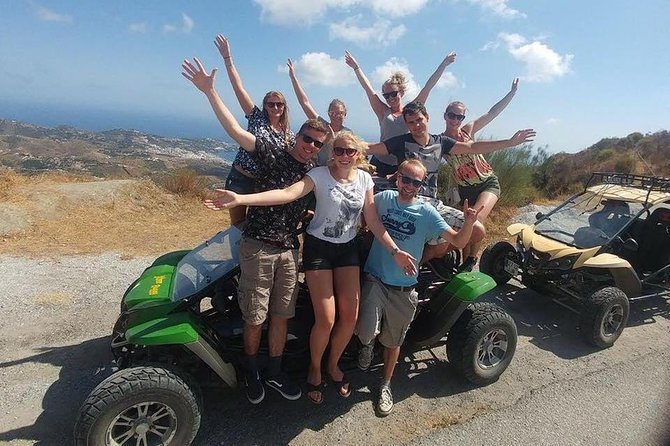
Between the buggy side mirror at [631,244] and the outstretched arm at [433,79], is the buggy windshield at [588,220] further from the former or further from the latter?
the outstretched arm at [433,79]

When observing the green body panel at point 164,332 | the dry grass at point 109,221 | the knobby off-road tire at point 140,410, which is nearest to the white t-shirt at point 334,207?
the green body panel at point 164,332

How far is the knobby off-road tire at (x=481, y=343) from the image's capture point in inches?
148

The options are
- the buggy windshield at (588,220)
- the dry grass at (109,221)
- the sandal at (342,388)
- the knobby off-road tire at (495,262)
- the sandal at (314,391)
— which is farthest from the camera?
the dry grass at (109,221)

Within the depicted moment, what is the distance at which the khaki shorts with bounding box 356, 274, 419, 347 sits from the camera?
10.7 ft

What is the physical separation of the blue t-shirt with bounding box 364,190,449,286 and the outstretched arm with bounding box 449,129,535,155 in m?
1.26

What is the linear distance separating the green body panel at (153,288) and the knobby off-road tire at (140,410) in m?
0.51

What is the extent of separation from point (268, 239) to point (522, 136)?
2830 mm

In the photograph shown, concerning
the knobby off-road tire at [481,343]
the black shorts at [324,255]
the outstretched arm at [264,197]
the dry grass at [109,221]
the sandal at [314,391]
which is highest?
the outstretched arm at [264,197]

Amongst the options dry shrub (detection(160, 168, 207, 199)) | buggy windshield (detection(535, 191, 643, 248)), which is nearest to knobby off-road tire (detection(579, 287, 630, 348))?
buggy windshield (detection(535, 191, 643, 248))

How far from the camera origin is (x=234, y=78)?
3.71 m

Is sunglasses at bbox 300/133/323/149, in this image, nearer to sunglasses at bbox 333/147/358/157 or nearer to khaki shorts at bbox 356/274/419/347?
sunglasses at bbox 333/147/358/157

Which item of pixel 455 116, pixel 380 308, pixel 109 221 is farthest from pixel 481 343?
pixel 109 221

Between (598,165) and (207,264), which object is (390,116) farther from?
(598,165)

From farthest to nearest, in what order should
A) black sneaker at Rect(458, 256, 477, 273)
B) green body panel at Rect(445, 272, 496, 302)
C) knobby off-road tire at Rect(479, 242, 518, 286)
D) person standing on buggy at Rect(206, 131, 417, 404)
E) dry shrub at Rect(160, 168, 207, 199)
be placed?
1. dry shrub at Rect(160, 168, 207, 199)
2. knobby off-road tire at Rect(479, 242, 518, 286)
3. black sneaker at Rect(458, 256, 477, 273)
4. green body panel at Rect(445, 272, 496, 302)
5. person standing on buggy at Rect(206, 131, 417, 404)
